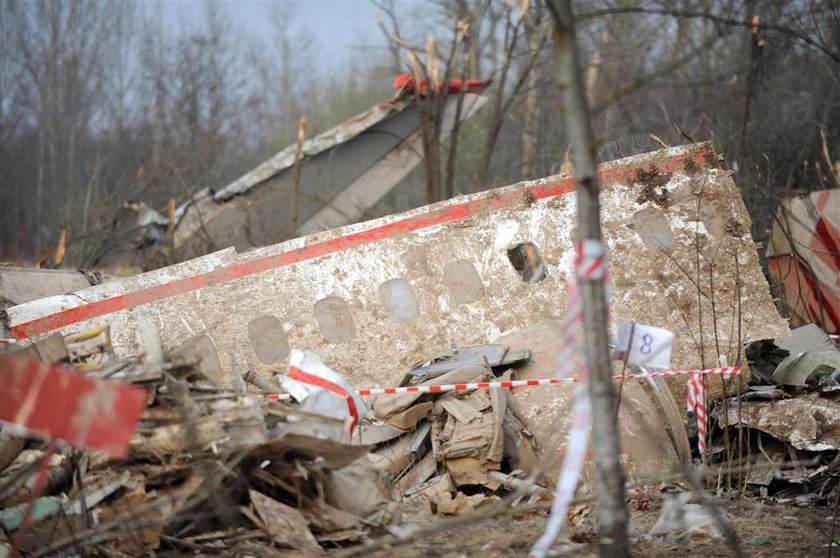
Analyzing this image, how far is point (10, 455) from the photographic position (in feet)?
14.6

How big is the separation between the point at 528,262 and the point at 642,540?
3.15 meters

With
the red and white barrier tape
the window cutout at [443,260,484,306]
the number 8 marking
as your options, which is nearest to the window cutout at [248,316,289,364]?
the window cutout at [443,260,484,306]

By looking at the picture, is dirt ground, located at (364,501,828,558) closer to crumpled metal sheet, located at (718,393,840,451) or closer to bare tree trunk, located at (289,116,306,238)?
crumpled metal sheet, located at (718,393,840,451)

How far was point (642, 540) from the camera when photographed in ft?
15.1

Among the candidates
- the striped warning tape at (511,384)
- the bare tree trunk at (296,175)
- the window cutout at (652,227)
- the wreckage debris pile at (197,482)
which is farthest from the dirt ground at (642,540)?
the bare tree trunk at (296,175)

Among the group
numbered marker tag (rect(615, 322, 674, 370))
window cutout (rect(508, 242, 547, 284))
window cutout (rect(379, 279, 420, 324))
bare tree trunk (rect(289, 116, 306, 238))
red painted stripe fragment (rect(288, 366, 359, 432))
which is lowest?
red painted stripe fragment (rect(288, 366, 359, 432))

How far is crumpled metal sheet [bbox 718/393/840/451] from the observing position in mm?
6062

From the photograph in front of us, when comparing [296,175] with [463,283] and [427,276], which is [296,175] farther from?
[463,283]

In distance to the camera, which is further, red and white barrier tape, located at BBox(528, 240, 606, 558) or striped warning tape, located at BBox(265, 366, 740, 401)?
striped warning tape, located at BBox(265, 366, 740, 401)

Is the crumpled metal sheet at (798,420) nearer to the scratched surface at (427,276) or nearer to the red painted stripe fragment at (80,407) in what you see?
the scratched surface at (427,276)

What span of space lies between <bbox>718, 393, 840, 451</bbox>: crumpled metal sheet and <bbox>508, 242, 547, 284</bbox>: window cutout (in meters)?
1.75

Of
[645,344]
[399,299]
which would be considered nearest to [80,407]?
[645,344]

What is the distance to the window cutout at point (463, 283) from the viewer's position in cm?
708

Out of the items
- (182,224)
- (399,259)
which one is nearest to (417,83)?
(182,224)
